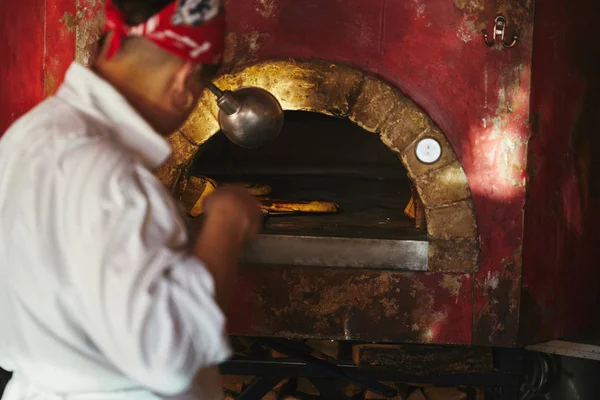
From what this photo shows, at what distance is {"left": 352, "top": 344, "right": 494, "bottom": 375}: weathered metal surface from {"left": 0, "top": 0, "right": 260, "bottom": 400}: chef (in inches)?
93.8

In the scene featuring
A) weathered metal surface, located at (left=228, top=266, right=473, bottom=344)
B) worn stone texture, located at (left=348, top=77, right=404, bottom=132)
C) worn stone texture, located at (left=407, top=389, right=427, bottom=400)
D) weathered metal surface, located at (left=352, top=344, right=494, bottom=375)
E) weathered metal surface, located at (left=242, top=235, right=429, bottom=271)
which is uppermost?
worn stone texture, located at (left=348, top=77, right=404, bottom=132)

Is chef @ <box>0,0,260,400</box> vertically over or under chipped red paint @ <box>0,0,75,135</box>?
under

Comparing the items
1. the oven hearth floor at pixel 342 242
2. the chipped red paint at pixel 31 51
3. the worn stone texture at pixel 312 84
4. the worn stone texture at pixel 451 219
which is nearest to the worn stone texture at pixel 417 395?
the oven hearth floor at pixel 342 242

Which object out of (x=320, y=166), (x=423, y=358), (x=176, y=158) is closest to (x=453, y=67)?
(x=176, y=158)

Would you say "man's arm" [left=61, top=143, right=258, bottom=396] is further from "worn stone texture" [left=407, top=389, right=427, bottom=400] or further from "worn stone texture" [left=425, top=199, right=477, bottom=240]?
"worn stone texture" [left=407, top=389, right=427, bottom=400]

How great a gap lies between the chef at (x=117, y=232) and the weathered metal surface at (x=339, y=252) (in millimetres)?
1820

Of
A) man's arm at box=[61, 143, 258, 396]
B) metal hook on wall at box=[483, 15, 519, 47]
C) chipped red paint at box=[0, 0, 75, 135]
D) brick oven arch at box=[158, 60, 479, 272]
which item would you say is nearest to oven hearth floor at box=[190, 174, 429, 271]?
brick oven arch at box=[158, 60, 479, 272]

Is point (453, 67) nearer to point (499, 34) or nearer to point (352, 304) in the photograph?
point (499, 34)

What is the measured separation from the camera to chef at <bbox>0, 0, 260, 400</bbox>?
1074 mm

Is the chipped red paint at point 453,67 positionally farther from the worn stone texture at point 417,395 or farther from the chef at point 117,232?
the chef at point 117,232

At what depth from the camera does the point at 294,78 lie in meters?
3.17

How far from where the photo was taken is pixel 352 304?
3.25m

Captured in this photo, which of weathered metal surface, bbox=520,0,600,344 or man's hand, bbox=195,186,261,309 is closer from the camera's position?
man's hand, bbox=195,186,261,309

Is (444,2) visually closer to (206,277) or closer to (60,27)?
(60,27)
